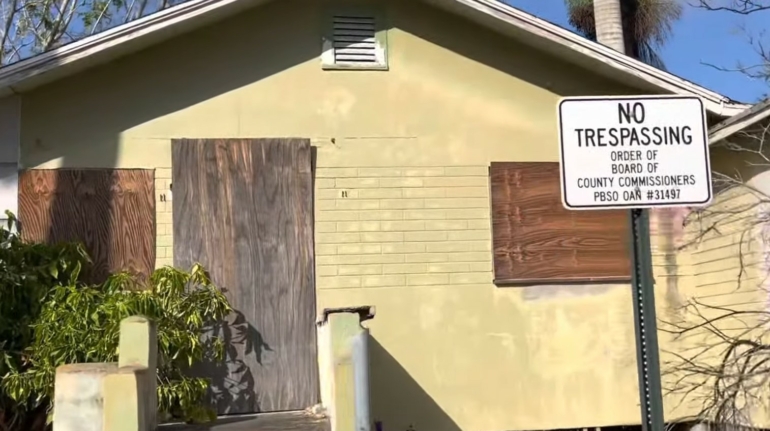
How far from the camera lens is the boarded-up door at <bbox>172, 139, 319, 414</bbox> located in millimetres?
8242

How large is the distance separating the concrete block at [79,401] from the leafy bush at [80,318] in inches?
40.8

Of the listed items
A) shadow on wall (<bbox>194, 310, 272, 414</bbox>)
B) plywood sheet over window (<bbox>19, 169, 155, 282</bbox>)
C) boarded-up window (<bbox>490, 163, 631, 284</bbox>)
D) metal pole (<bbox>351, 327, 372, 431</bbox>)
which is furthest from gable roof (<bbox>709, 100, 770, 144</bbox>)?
plywood sheet over window (<bbox>19, 169, 155, 282</bbox>)

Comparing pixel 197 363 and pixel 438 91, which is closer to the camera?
pixel 197 363

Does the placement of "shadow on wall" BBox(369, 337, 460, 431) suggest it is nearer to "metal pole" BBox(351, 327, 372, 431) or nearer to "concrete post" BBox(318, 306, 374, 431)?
"concrete post" BBox(318, 306, 374, 431)

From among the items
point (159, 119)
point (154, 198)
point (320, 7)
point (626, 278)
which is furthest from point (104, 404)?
point (626, 278)

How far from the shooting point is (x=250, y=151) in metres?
8.59

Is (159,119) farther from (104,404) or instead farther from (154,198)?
(104,404)

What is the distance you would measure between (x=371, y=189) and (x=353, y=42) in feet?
4.94

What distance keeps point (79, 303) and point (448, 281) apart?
347cm

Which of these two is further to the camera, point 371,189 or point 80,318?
point 371,189

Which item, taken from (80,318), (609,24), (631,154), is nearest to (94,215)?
(80,318)

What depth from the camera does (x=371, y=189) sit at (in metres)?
8.79

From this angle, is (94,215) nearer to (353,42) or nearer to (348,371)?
(353,42)

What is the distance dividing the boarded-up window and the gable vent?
5.56ft
